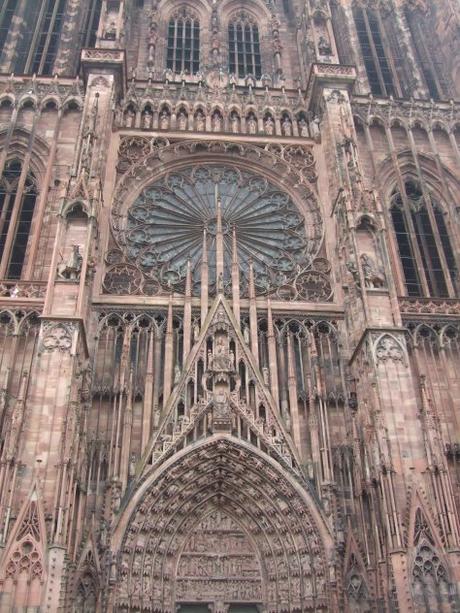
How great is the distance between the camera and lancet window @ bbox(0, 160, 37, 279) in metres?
19.6

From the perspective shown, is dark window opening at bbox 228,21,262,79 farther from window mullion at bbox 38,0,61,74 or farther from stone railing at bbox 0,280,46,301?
stone railing at bbox 0,280,46,301

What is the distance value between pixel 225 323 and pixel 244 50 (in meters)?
14.4

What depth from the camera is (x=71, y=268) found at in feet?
55.9

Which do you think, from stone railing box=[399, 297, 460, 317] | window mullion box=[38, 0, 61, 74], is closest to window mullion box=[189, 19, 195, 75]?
window mullion box=[38, 0, 61, 74]

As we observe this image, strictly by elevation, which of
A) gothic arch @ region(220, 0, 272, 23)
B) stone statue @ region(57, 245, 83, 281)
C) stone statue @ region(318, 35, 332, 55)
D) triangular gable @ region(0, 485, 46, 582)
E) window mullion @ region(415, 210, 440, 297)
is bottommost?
triangular gable @ region(0, 485, 46, 582)

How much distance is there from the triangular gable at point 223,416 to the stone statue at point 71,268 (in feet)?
11.7

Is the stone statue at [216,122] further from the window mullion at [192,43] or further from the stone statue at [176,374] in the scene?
the stone statue at [176,374]

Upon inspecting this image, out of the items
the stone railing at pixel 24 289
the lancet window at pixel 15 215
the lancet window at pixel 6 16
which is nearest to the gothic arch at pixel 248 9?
the lancet window at pixel 6 16

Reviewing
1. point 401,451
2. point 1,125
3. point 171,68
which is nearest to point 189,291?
point 401,451

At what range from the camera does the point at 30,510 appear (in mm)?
13266

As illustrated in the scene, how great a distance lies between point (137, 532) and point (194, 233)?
961 cm

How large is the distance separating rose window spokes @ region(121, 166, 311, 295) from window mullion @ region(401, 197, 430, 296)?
3.35 metres

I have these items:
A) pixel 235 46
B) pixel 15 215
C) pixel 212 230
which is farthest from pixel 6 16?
pixel 212 230

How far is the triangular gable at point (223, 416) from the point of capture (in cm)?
1589
